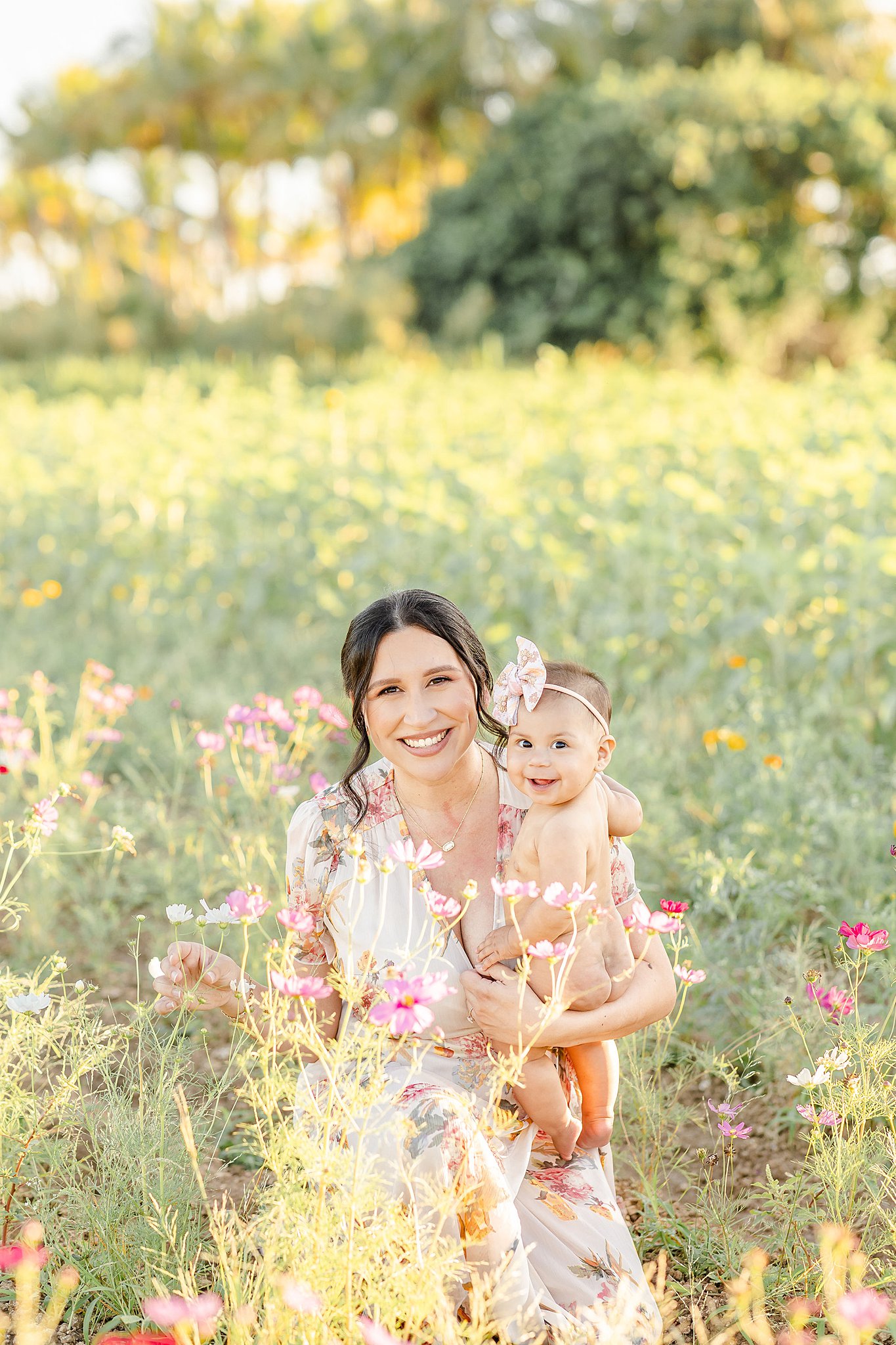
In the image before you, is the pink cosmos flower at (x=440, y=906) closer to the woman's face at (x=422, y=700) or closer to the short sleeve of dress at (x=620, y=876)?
the woman's face at (x=422, y=700)

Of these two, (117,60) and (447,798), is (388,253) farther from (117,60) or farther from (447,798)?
(447,798)

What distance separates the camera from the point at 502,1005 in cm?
192

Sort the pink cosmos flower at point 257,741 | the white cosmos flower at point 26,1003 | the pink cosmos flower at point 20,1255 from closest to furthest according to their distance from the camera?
the pink cosmos flower at point 20,1255 → the white cosmos flower at point 26,1003 → the pink cosmos flower at point 257,741

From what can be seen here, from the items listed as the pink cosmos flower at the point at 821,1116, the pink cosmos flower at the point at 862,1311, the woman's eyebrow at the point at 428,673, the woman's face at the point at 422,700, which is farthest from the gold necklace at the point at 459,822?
the pink cosmos flower at the point at 862,1311

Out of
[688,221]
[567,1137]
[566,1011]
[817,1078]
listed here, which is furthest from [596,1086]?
[688,221]

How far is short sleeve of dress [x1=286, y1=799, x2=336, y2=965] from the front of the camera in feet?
7.16

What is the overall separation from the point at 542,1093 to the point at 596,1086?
168mm

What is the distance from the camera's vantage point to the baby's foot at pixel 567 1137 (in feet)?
6.75

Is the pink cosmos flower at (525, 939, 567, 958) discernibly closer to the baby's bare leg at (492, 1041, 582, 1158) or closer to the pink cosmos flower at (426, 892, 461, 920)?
the pink cosmos flower at (426, 892, 461, 920)

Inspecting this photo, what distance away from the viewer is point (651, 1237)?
2211 mm

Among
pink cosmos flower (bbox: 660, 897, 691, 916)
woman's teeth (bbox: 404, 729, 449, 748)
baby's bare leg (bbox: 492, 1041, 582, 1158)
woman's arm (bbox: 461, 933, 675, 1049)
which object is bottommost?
baby's bare leg (bbox: 492, 1041, 582, 1158)

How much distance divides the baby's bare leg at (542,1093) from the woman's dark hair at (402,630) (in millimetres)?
540

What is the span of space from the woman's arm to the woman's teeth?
1.29 feet

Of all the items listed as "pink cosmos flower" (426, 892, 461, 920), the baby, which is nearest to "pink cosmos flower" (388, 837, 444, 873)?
"pink cosmos flower" (426, 892, 461, 920)
